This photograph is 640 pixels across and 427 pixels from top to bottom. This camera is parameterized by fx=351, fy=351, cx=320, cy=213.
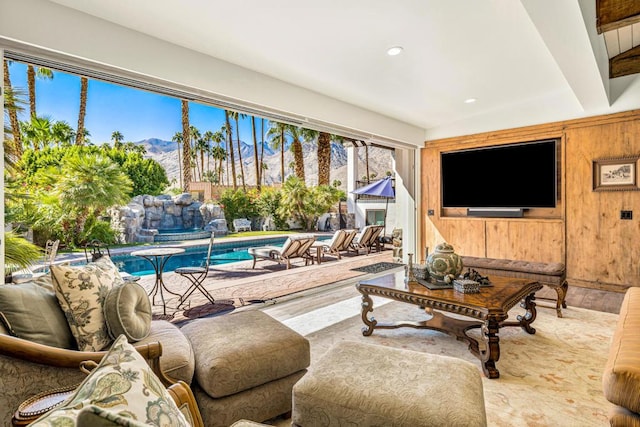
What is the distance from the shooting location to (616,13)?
7.15ft

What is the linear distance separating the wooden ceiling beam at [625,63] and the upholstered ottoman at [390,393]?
13.3 ft

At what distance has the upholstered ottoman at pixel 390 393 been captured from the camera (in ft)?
4.26

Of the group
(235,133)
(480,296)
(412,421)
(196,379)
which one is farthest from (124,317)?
(235,133)

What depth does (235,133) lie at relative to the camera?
10.3 meters

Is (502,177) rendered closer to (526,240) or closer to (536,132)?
(536,132)

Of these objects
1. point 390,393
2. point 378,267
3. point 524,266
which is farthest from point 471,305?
point 378,267

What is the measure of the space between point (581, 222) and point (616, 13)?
3173 millimetres

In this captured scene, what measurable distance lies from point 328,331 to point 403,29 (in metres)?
2.65

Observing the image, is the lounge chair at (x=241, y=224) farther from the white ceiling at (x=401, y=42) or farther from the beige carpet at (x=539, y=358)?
the beige carpet at (x=539, y=358)

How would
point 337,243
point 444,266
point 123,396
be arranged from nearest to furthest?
point 123,396
point 444,266
point 337,243

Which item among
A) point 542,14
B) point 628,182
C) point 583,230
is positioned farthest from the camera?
point 583,230

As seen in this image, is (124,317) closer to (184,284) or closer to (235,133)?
(184,284)

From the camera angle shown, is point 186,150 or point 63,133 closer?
point 63,133

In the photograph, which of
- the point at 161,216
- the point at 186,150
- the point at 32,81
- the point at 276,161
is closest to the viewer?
the point at 32,81
